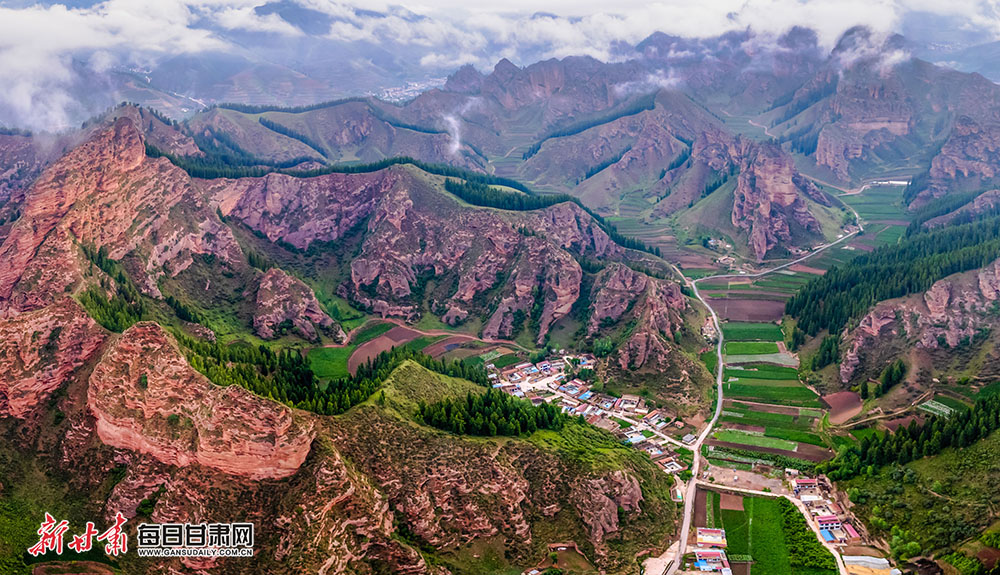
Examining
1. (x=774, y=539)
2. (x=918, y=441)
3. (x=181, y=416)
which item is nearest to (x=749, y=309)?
(x=918, y=441)

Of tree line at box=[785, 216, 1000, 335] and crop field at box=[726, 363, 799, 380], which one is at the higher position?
tree line at box=[785, 216, 1000, 335]

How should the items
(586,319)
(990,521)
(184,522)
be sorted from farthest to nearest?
(586,319) < (990,521) < (184,522)

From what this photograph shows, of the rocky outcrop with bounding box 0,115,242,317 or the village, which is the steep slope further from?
the village

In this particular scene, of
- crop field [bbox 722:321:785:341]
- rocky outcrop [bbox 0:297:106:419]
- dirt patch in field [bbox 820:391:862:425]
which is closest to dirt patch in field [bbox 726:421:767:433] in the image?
dirt patch in field [bbox 820:391:862:425]

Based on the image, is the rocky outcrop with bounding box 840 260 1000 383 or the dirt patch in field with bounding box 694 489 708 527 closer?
the dirt patch in field with bounding box 694 489 708 527

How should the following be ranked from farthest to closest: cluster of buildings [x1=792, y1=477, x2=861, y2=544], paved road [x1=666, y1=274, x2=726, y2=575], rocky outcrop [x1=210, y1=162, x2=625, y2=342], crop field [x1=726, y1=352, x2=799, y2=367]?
rocky outcrop [x1=210, y1=162, x2=625, y2=342] < crop field [x1=726, y1=352, x2=799, y2=367] < cluster of buildings [x1=792, y1=477, x2=861, y2=544] < paved road [x1=666, y1=274, x2=726, y2=575]

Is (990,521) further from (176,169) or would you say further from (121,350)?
(176,169)

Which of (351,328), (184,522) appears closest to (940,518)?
(184,522)
